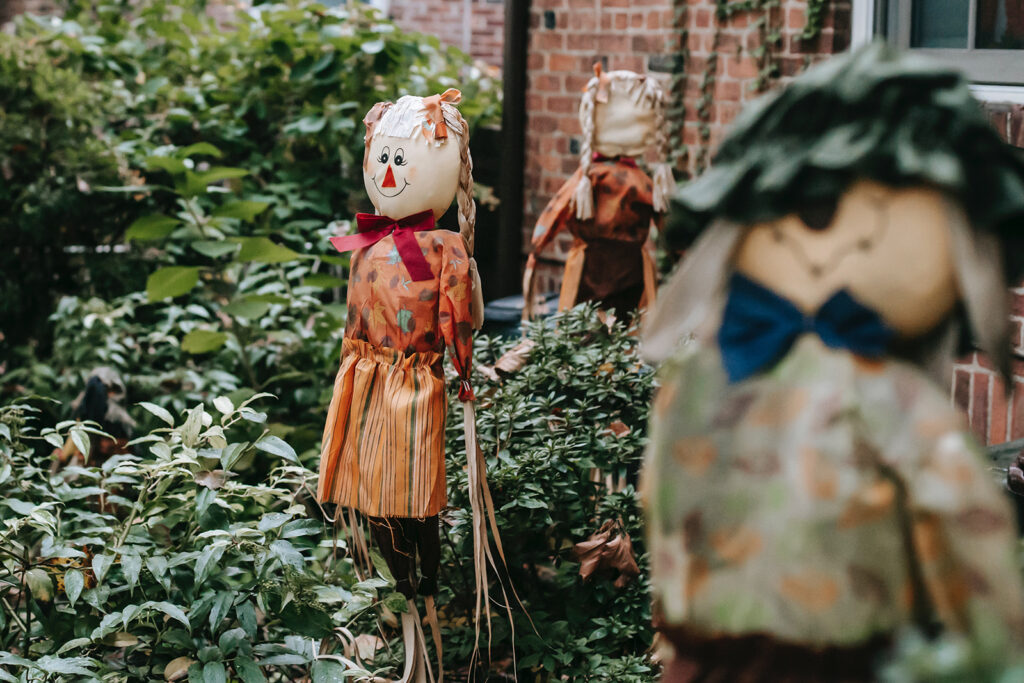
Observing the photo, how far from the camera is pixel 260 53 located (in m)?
5.58

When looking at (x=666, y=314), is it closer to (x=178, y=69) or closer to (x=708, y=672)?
(x=708, y=672)

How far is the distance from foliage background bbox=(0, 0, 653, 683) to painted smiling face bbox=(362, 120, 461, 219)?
0.59m

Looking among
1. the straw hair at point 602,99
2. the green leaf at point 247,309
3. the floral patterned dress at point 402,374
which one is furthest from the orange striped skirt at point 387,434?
the green leaf at point 247,309

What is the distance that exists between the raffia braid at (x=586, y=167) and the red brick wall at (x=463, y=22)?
6336 millimetres

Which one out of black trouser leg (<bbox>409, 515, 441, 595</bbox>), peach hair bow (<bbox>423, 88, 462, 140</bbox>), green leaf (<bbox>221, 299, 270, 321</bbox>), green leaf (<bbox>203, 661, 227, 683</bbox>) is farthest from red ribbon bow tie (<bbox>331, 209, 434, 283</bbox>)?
green leaf (<bbox>221, 299, 270, 321</bbox>)

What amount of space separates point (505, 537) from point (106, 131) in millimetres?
3654

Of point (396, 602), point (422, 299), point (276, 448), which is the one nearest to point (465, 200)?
point (422, 299)

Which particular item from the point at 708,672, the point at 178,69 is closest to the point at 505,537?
the point at 708,672

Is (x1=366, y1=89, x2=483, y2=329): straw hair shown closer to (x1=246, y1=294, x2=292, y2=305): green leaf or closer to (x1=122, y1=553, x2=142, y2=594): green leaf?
(x1=122, y1=553, x2=142, y2=594): green leaf

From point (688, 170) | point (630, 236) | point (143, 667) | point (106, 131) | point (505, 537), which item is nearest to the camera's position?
point (143, 667)

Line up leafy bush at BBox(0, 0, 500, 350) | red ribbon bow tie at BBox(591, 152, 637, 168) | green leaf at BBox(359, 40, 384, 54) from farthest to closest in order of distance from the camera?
green leaf at BBox(359, 40, 384, 54), leafy bush at BBox(0, 0, 500, 350), red ribbon bow tie at BBox(591, 152, 637, 168)

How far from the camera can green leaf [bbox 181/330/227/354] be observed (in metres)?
4.11

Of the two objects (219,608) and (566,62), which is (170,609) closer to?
(219,608)

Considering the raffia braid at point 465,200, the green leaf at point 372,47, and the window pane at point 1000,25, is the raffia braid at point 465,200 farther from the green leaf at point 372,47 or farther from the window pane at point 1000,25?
the green leaf at point 372,47
